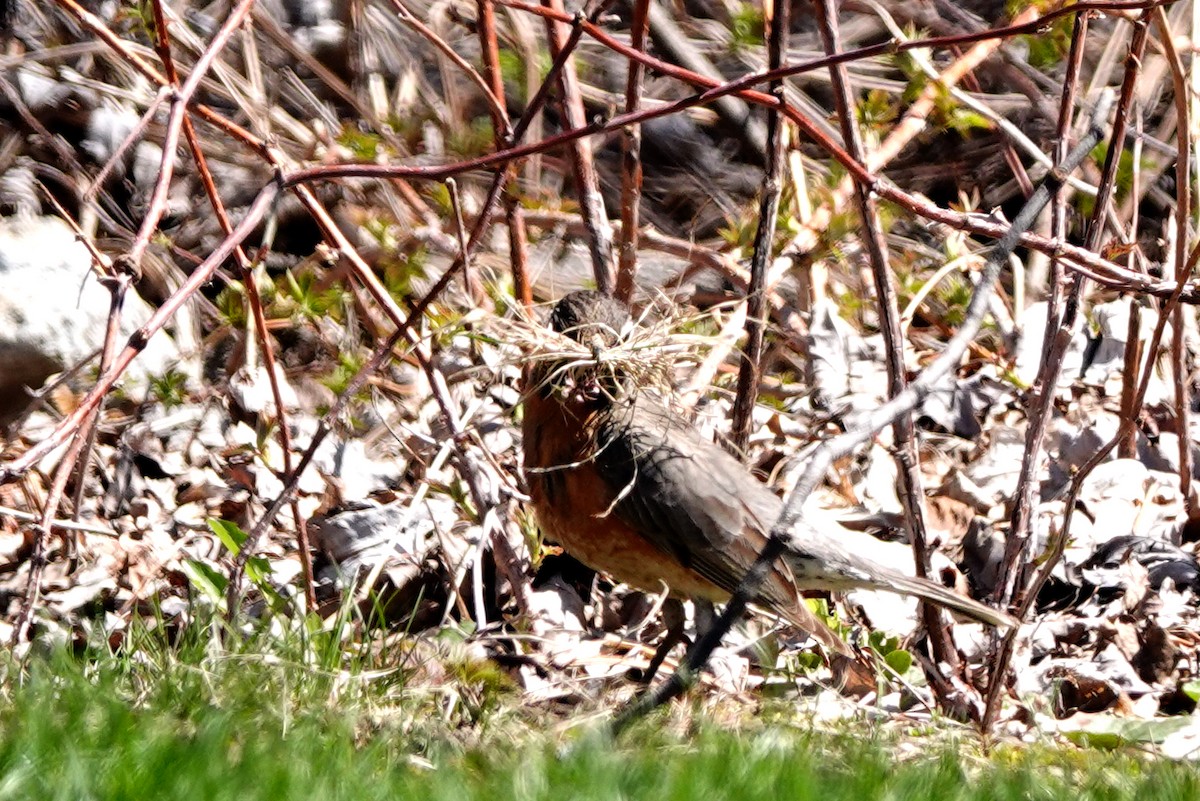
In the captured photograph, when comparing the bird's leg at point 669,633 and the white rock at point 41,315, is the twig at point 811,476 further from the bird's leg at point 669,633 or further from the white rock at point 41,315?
the white rock at point 41,315

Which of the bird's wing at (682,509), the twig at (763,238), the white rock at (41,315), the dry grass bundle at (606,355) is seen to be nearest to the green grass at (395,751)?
the bird's wing at (682,509)

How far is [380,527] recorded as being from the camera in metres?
5.52

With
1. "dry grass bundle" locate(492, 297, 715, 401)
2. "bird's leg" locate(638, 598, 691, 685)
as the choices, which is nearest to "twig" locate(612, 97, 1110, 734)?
"dry grass bundle" locate(492, 297, 715, 401)

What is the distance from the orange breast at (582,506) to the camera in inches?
184

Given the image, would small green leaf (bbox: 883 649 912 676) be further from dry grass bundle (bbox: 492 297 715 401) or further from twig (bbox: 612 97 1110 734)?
twig (bbox: 612 97 1110 734)

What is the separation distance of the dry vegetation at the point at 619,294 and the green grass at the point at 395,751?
312mm

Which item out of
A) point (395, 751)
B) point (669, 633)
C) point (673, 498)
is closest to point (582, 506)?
point (673, 498)

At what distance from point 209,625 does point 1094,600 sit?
10.0 ft

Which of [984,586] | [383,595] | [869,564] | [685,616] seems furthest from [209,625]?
[984,586]

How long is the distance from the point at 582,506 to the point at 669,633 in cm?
69

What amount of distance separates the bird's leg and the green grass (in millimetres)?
597

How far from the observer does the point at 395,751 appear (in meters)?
3.57

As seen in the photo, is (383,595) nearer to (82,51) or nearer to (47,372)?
(47,372)

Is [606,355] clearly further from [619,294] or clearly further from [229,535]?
[229,535]
